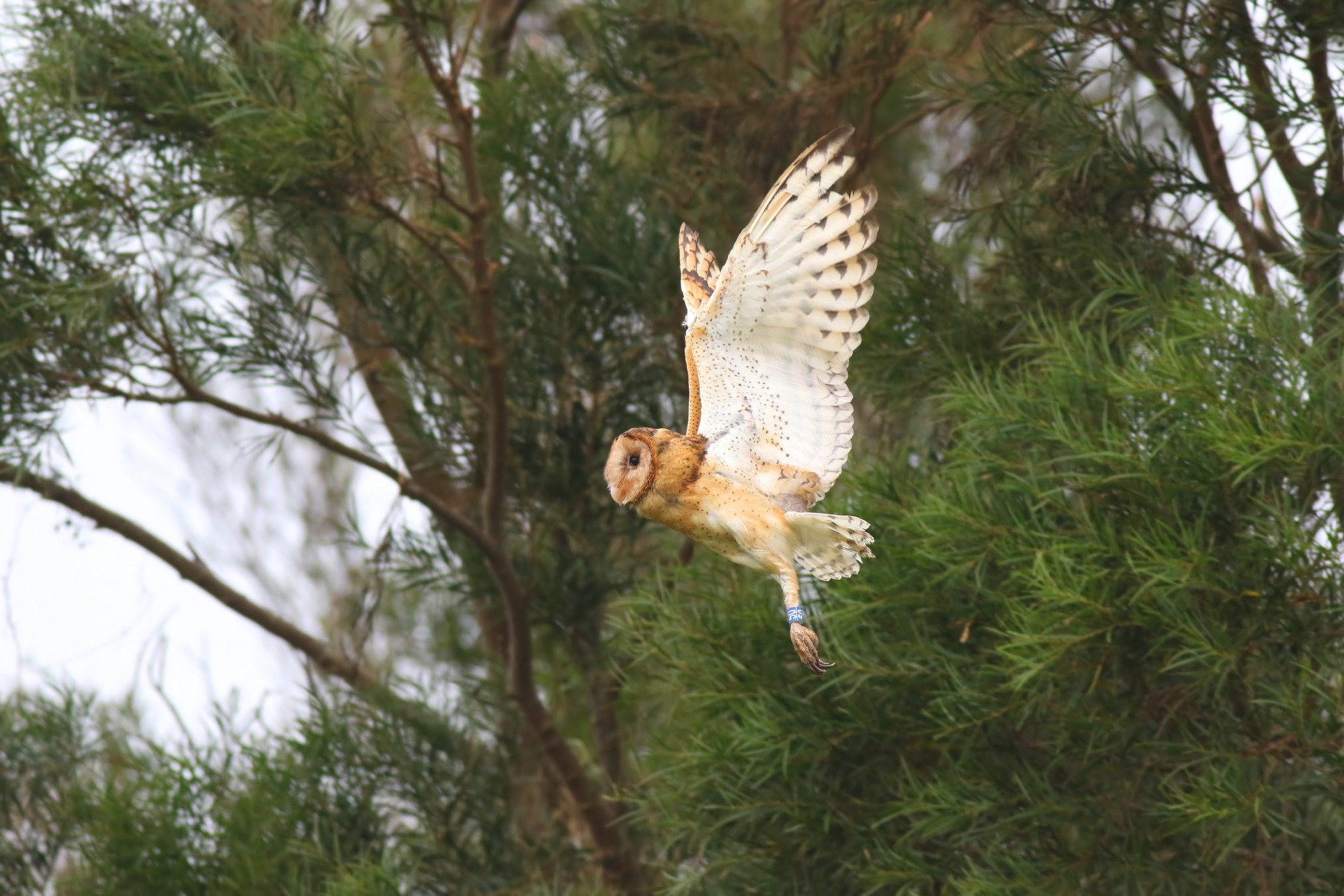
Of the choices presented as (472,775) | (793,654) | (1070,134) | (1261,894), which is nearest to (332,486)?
(472,775)

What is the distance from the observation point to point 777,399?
200 centimetres

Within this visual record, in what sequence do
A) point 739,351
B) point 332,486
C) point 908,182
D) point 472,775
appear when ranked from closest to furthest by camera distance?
point 739,351 < point 472,775 < point 908,182 < point 332,486

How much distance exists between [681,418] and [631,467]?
2.58 metres

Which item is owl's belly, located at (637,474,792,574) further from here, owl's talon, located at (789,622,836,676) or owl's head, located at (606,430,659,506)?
owl's talon, located at (789,622,836,676)

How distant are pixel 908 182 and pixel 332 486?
10.4ft

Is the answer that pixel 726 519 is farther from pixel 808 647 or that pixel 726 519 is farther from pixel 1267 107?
pixel 1267 107

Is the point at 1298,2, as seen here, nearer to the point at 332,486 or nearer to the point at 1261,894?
the point at 1261,894

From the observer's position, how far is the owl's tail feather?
1958 mm

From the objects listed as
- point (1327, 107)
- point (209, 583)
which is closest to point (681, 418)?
point (209, 583)

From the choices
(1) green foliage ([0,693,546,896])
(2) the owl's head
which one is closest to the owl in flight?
(2) the owl's head

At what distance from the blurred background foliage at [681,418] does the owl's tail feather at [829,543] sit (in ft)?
3.33

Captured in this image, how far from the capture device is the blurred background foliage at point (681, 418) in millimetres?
3049

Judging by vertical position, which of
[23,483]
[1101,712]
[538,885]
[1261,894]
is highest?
[23,483]

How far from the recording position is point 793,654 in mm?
3529
